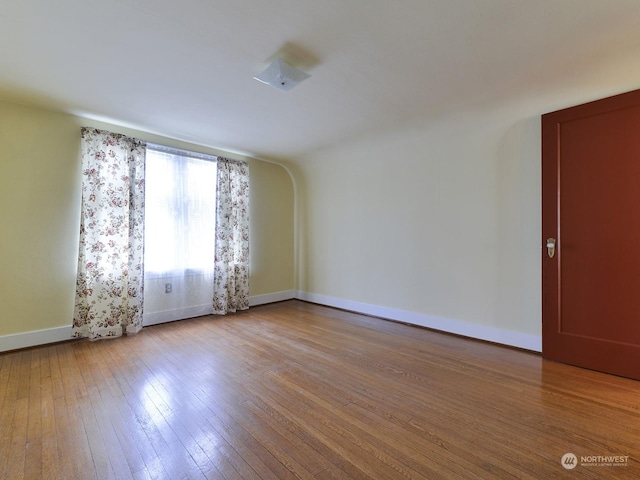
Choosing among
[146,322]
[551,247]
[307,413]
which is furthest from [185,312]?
[551,247]

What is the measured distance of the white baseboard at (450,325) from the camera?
9.02 ft

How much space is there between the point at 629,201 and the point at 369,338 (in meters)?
2.49

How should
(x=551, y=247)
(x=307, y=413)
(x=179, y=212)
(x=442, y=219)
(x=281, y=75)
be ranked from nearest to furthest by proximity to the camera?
1. (x=307, y=413)
2. (x=281, y=75)
3. (x=551, y=247)
4. (x=442, y=219)
5. (x=179, y=212)

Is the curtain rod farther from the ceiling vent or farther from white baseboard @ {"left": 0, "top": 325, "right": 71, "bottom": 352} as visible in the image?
white baseboard @ {"left": 0, "top": 325, "right": 71, "bottom": 352}

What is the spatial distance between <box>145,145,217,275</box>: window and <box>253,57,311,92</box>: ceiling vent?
209 centimetres

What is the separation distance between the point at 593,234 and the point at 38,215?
16.9ft

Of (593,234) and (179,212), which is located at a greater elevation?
(179,212)

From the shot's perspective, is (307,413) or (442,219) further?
(442,219)

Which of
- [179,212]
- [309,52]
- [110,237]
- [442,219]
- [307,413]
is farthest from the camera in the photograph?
[179,212]

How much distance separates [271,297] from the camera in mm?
4879

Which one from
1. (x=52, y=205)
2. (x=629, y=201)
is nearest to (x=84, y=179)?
(x=52, y=205)

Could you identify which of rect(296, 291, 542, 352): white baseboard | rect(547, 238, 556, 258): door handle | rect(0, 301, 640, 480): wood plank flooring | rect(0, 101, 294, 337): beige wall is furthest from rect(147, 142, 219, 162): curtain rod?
rect(547, 238, 556, 258): door handle

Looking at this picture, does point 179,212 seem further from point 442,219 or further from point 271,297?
point 442,219

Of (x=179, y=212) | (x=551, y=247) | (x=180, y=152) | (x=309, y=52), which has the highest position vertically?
(x=309, y=52)
